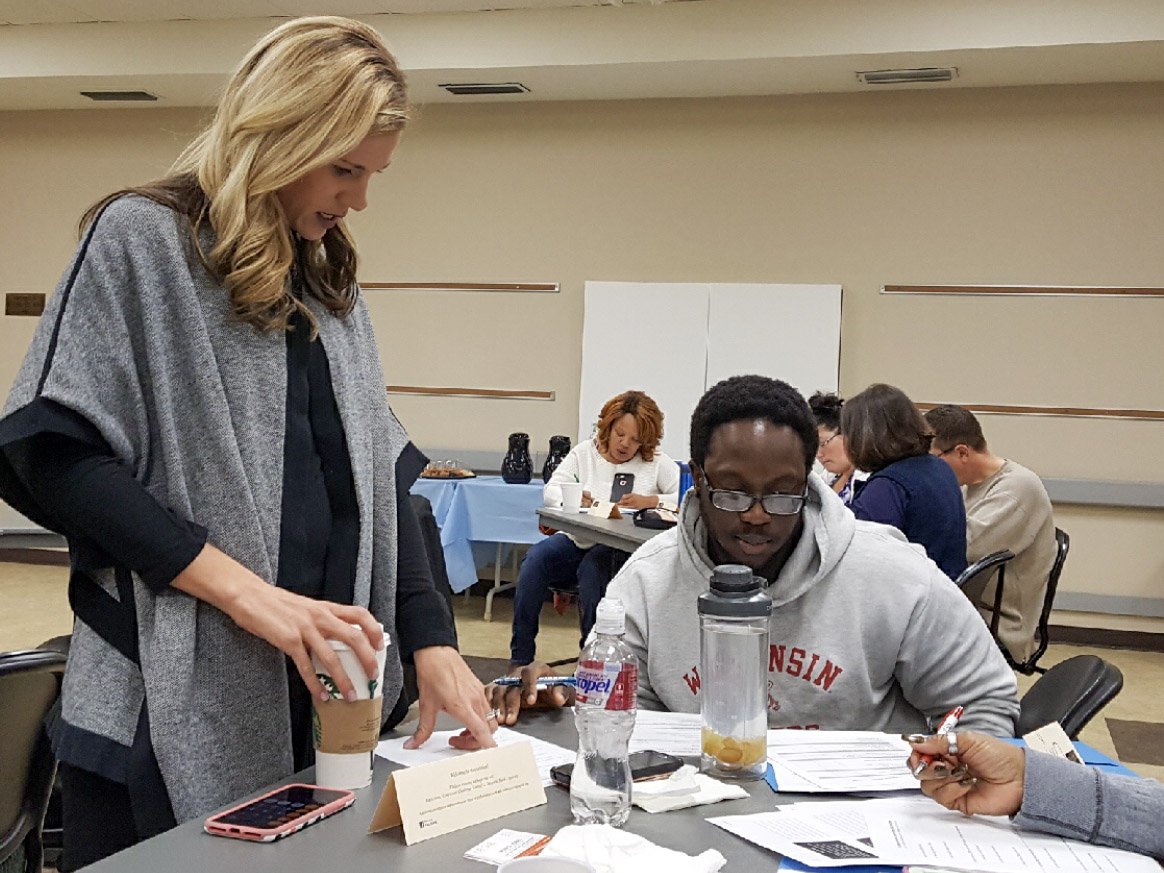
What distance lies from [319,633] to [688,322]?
573 cm

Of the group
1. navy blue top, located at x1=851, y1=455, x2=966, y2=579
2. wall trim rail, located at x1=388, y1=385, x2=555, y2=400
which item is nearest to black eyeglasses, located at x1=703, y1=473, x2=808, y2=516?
navy blue top, located at x1=851, y1=455, x2=966, y2=579

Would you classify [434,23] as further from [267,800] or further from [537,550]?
[267,800]

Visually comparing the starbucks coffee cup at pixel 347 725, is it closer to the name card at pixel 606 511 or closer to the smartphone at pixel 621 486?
the name card at pixel 606 511

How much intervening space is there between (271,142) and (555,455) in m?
5.03

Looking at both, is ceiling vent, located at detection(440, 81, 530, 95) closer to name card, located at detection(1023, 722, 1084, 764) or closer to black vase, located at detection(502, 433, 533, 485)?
black vase, located at detection(502, 433, 533, 485)

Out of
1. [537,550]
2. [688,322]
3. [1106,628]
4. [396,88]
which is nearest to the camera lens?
[396,88]

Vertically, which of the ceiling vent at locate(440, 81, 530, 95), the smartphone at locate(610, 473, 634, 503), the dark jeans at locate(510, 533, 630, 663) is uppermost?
the ceiling vent at locate(440, 81, 530, 95)

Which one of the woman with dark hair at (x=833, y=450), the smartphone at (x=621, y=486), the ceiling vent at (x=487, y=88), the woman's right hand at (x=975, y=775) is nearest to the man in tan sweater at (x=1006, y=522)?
the woman with dark hair at (x=833, y=450)

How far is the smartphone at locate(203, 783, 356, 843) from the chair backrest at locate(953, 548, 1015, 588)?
8.77ft

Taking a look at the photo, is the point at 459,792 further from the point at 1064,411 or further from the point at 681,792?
the point at 1064,411

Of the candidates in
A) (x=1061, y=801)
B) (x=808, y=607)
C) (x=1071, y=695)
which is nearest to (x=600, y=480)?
(x=808, y=607)

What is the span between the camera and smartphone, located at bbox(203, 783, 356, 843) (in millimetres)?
995

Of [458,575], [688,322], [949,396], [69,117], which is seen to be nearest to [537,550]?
[458,575]

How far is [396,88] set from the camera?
1.17m
